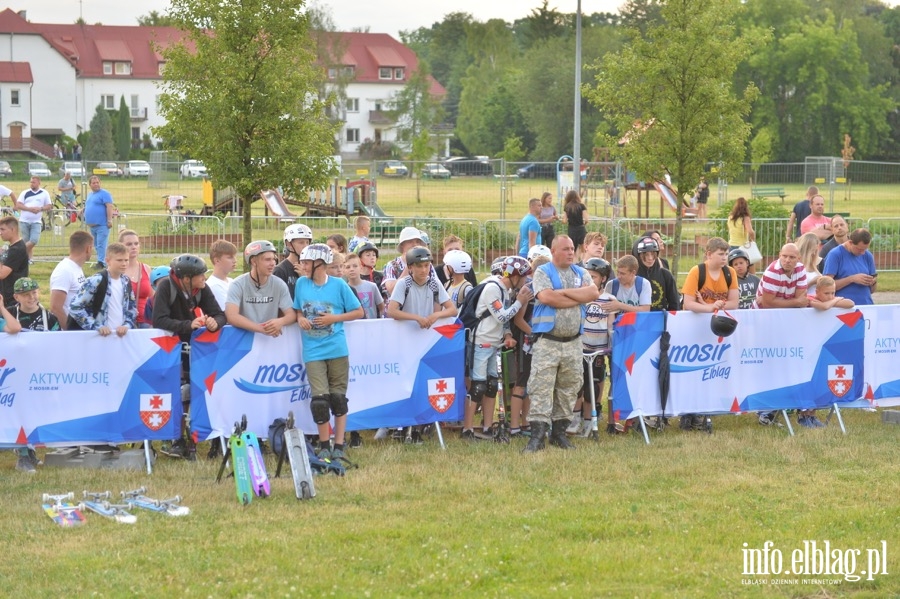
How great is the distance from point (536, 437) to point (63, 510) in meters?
4.04

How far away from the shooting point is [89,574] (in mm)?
6957

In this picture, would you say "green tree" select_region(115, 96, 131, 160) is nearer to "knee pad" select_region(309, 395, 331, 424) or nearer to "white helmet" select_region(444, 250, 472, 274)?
"white helmet" select_region(444, 250, 472, 274)

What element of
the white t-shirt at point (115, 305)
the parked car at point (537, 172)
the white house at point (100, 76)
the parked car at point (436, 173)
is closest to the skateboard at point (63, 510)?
the white t-shirt at point (115, 305)

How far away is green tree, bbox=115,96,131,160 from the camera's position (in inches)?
3214

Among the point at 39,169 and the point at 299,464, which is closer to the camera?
the point at 299,464

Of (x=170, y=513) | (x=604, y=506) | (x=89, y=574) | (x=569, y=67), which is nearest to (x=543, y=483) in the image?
(x=604, y=506)

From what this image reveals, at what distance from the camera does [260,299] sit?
10055 mm

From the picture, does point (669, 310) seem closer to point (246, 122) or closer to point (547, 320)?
point (547, 320)

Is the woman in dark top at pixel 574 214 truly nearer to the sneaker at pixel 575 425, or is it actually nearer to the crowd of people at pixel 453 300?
the crowd of people at pixel 453 300

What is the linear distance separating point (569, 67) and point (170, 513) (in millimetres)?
75581

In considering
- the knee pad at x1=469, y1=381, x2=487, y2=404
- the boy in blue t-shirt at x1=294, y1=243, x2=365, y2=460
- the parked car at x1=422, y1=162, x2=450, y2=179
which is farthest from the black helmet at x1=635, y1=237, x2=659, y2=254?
the parked car at x1=422, y1=162, x2=450, y2=179

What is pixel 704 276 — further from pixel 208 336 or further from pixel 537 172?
pixel 537 172

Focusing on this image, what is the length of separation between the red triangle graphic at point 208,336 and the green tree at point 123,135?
74.2 metres

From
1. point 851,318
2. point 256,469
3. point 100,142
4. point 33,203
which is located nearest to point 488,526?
point 256,469
